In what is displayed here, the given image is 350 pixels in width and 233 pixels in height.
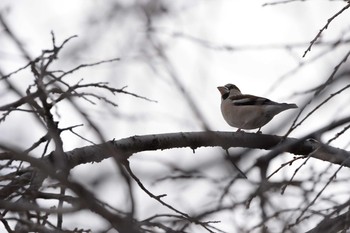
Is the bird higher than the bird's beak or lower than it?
lower

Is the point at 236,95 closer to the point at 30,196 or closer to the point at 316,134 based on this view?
the point at 30,196

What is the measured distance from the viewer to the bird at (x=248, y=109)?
269 inches

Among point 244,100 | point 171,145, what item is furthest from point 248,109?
point 171,145

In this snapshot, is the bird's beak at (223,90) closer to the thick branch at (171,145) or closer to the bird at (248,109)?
the bird at (248,109)

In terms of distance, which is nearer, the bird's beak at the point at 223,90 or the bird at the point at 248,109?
the bird at the point at 248,109

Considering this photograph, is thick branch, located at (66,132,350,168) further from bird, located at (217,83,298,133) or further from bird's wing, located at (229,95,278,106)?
bird's wing, located at (229,95,278,106)

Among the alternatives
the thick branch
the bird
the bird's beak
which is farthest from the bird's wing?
the thick branch

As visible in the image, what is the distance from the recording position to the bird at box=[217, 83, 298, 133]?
684cm

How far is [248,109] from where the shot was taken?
7.30 meters

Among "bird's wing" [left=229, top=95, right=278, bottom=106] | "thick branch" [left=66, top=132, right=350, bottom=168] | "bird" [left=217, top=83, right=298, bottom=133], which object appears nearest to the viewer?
"thick branch" [left=66, top=132, right=350, bottom=168]

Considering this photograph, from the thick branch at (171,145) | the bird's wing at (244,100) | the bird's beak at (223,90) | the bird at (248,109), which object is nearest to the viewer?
the thick branch at (171,145)

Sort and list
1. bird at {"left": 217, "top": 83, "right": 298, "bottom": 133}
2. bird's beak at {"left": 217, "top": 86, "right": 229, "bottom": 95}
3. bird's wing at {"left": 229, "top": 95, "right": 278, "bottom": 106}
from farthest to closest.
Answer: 1. bird's beak at {"left": 217, "top": 86, "right": 229, "bottom": 95}
2. bird's wing at {"left": 229, "top": 95, "right": 278, "bottom": 106}
3. bird at {"left": 217, "top": 83, "right": 298, "bottom": 133}

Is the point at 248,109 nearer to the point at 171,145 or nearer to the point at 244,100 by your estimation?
the point at 244,100

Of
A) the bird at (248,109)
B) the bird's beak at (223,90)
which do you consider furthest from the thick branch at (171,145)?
the bird's beak at (223,90)
